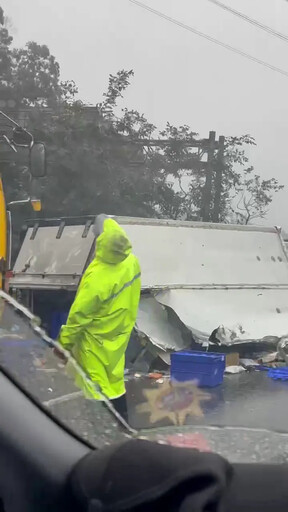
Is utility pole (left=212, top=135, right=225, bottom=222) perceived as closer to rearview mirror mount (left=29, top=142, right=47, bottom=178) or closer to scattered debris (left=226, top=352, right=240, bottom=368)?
scattered debris (left=226, top=352, right=240, bottom=368)

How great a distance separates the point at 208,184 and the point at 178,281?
3762 millimetres

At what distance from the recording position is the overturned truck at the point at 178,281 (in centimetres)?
904

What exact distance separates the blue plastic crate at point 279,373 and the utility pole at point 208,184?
3.53 metres

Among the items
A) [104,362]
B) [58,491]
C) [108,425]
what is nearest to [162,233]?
[104,362]

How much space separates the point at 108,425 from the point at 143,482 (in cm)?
80

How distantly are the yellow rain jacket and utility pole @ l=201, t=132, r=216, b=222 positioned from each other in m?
6.79

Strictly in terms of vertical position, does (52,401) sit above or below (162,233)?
above

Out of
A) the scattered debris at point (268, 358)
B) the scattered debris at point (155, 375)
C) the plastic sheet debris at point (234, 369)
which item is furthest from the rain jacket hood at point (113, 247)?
the scattered debris at point (268, 358)

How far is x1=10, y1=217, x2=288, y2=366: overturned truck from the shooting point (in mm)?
9039

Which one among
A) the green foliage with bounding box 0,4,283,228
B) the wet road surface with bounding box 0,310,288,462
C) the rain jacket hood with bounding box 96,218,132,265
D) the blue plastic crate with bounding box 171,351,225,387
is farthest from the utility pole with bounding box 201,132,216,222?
the wet road surface with bounding box 0,310,288,462

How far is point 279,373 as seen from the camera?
8688 mm

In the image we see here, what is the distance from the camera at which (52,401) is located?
1943 mm

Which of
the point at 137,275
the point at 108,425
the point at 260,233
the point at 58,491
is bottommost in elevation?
the point at 260,233

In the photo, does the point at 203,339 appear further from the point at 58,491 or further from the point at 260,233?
the point at 58,491
